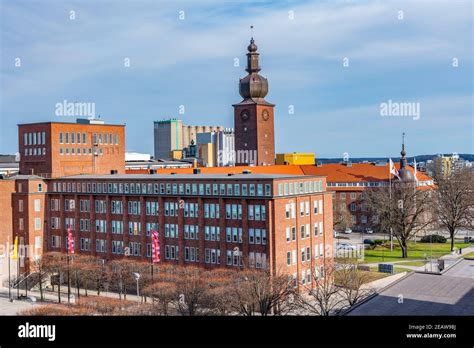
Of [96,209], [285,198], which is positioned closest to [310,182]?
[285,198]

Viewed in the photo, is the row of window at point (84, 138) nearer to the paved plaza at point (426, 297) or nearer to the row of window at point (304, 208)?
the row of window at point (304, 208)

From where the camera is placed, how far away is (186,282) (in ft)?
170

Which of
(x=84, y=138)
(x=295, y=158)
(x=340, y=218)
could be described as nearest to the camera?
(x=84, y=138)

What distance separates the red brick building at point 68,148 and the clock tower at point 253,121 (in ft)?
111

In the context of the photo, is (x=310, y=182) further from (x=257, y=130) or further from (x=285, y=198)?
(x=257, y=130)

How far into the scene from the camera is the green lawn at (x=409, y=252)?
82.9m

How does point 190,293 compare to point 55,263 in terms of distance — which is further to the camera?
point 55,263

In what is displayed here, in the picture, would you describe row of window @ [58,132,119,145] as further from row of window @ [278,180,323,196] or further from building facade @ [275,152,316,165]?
building facade @ [275,152,316,165]

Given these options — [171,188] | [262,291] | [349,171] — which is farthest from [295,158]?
[262,291]

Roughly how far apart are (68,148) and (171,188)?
77.0 feet

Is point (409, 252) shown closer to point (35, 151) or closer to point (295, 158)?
point (35, 151)

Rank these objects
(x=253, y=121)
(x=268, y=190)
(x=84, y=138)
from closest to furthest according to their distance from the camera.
Result: (x=268, y=190) < (x=84, y=138) < (x=253, y=121)

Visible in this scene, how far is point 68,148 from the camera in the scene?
8400cm
